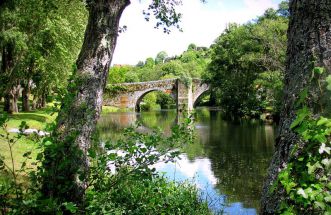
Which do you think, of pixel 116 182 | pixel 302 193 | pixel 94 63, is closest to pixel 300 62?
pixel 302 193

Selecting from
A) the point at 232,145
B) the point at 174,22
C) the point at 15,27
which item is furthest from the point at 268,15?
the point at 174,22

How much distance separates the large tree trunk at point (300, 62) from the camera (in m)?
1.97

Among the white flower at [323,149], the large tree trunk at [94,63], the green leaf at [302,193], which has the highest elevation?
the large tree trunk at [94,63]

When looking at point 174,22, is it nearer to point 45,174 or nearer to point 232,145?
point 45,174

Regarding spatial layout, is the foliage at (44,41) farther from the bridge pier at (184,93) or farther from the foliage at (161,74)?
the foliage at (161,74)

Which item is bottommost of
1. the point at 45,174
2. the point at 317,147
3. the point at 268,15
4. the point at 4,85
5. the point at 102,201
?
the point at 102,201

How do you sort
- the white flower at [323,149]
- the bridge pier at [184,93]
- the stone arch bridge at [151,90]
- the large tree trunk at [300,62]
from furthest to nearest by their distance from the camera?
1. the stone arch bridge at [151,90]
2. the bridge pier at [184,93]
3. the large tree trunk at [300,62]
4. the white flower at [323,149]

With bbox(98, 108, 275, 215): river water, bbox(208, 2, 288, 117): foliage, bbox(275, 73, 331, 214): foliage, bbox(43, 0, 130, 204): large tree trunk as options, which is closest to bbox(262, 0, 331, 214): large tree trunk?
bbox(275, 73, 331, 214): foliage

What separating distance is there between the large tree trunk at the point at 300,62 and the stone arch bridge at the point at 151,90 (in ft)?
154

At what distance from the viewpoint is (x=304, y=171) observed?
5.45 ft

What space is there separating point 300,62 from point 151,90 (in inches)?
1897

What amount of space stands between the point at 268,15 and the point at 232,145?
24.5 m

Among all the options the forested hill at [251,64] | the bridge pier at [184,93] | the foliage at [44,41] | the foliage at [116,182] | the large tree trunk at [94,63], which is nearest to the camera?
the foliage at [116,182]

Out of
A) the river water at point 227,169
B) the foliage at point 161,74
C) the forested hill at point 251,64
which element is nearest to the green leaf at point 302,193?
the river water at point 227,169
